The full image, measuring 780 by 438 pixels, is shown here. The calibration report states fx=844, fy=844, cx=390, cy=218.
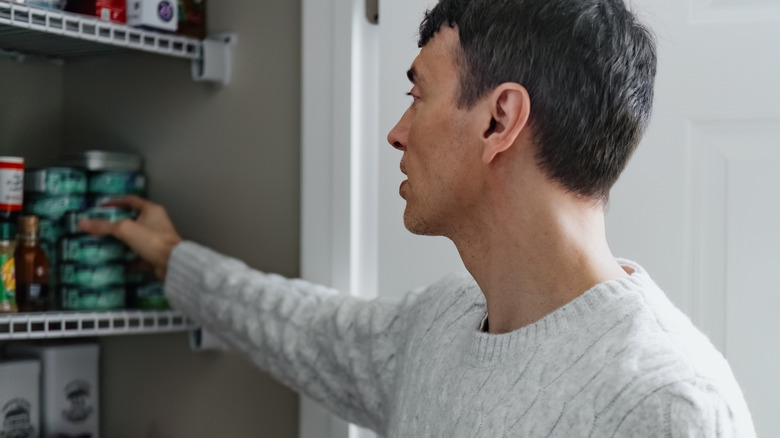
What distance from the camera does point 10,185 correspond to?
4.26ft

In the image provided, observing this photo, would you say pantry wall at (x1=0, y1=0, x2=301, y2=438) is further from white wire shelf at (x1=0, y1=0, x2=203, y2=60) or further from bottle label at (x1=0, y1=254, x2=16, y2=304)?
bottle label at (x1=0, y1=254, x2=16, y2=304)

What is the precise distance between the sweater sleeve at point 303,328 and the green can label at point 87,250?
0.12m

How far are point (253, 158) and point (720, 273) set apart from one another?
2.72ft

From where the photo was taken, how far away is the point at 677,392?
75 centimetres

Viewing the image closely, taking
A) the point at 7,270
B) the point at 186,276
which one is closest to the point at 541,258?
the point at 186,276

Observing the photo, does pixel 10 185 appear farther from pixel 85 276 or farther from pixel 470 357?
pixel 470 357

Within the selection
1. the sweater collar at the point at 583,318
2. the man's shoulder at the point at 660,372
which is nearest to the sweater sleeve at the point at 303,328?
the sweater collar at the point at 583,318

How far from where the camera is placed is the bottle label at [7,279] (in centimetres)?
127

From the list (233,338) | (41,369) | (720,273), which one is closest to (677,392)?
(720,273)

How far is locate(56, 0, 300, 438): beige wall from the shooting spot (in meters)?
1.49

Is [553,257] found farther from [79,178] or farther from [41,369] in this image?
[41,369]

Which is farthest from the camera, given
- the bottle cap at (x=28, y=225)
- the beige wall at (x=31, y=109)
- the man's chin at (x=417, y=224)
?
the beige wall at (x=31, y=109)

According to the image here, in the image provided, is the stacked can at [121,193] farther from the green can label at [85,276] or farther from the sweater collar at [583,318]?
the sweater collar at [583,318]

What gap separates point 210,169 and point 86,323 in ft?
1.17
